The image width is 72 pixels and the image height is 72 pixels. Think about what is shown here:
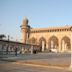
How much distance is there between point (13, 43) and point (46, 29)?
103 ft

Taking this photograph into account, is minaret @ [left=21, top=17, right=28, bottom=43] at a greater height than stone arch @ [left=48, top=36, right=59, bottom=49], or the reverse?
minaret @ [left=21, top=17, right=28, bottom=43]

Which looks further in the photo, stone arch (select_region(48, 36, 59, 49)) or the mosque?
stone arch (select_region(48, 36, 59, 49))

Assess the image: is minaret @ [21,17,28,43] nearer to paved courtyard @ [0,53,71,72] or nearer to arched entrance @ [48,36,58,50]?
arched entrance @ [48,36,58,50]

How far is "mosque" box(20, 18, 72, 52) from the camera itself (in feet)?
344

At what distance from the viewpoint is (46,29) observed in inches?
4491

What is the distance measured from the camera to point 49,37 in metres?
112

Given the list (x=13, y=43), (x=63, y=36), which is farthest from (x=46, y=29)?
(x=13, y=43)

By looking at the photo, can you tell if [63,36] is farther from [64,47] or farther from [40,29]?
[40,29]

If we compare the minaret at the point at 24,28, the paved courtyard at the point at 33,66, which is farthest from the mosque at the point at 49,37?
the paved courtyard at the point at 33,66

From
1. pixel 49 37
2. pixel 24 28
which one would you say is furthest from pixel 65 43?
pixel 24 28

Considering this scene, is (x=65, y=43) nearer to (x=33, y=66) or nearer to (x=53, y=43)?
(x=53, y=43)

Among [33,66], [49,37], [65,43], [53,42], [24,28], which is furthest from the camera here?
[24,28]

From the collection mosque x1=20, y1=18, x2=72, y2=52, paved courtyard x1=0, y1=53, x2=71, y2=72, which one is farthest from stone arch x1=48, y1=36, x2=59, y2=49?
paved courtyard x1=0, y1=53, x2=71, y2=72

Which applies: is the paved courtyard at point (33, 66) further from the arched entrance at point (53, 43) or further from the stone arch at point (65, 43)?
the arched entrance at point (53, 43)
